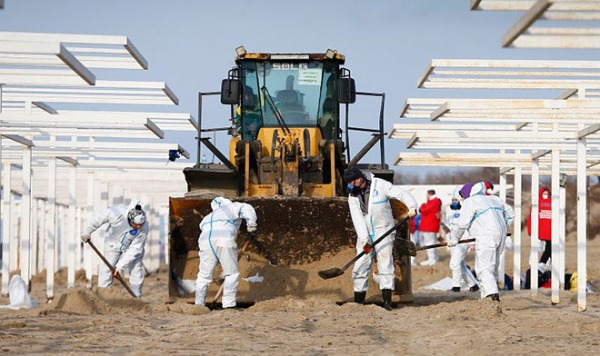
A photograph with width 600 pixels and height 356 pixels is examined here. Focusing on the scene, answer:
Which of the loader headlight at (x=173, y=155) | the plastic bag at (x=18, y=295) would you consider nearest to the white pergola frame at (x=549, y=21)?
the plastic bag at (x=18, y=295)

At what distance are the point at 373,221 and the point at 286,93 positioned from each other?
271 cm

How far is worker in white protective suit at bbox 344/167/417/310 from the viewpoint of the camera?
1447 centimetres

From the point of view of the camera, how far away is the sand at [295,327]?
10.3 meters

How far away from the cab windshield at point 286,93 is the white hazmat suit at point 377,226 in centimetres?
208

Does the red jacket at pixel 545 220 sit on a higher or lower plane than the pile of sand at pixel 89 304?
higher

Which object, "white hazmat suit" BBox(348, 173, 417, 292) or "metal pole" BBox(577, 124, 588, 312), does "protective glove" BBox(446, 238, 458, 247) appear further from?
"metal pole" BBox(577, 124, 588, 312)

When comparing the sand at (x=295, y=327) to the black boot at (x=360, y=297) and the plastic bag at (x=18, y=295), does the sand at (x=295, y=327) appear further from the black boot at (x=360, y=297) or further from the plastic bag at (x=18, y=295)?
the plastic bag at (x=18, y=295)

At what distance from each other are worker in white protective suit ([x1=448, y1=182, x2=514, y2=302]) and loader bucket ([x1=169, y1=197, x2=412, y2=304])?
2.65 feet

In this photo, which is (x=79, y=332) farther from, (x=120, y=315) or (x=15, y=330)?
(x=120, y=315)

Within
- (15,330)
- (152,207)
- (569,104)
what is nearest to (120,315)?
(15,330)

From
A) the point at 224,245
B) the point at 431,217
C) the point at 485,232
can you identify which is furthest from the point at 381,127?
the point at 431,217

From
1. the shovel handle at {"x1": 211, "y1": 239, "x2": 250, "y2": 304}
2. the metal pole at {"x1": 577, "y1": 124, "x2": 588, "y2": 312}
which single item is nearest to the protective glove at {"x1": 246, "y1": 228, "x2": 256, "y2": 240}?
the shovel handle at {"x1": 211, "y1": 239, "x2": 250, "y2": 304}

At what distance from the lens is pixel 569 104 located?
14.0m

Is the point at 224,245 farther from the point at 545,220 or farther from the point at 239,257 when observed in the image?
the point at 545,220
